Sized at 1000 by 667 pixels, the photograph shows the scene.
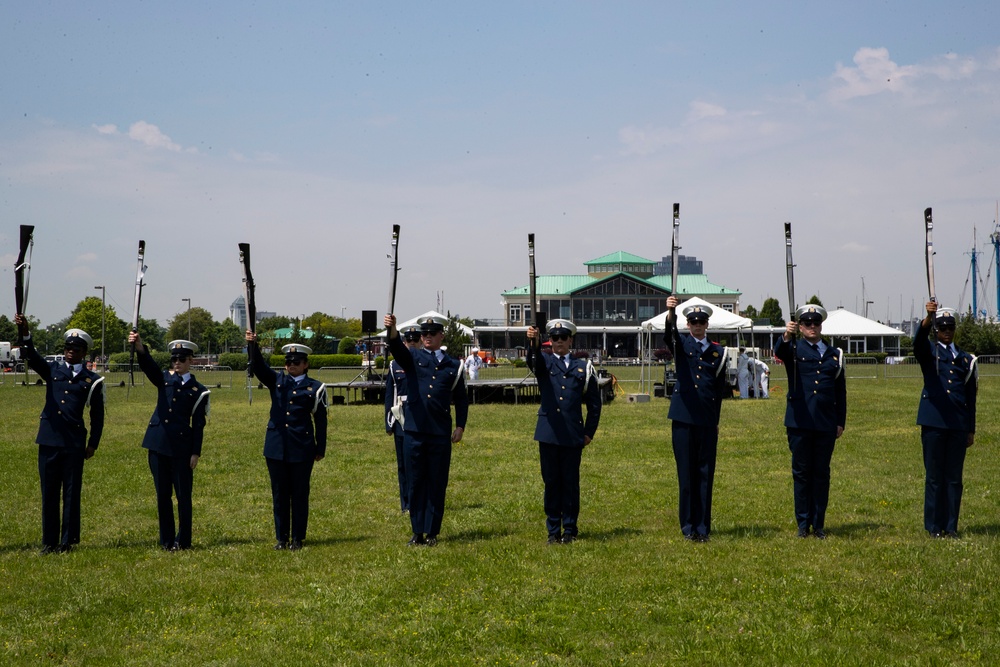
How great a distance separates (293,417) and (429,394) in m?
1.38

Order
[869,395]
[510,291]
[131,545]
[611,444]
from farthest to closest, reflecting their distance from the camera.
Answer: [510,291]
[869,395]
[611,444]
[131,545]

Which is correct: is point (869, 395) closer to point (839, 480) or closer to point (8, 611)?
point (839, 480)

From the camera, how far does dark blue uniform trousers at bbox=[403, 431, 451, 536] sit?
Result: 943 cm

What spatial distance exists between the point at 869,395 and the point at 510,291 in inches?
3132

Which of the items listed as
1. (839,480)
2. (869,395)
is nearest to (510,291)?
(869,395)

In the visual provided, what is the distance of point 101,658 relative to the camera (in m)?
6.16

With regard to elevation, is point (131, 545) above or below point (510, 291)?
below

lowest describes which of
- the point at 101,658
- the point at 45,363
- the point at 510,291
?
the point at 101,658

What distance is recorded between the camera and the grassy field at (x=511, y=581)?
20.4ft

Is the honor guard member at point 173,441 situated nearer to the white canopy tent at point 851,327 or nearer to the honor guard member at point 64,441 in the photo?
the honor guard member at point 64,441

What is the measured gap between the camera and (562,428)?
30.9ft

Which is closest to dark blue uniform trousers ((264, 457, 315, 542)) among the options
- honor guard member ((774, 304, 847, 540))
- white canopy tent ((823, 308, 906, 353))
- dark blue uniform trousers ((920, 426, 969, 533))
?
honor guard member ((774, 304, 847, 540))

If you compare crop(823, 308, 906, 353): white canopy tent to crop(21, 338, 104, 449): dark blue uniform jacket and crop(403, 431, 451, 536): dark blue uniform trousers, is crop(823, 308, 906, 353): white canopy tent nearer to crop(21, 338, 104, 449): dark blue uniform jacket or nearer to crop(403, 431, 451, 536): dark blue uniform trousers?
crop(403, 431, 451, 536): dark blue uniform trousers

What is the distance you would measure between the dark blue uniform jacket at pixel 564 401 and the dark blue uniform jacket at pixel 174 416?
3387 mm
